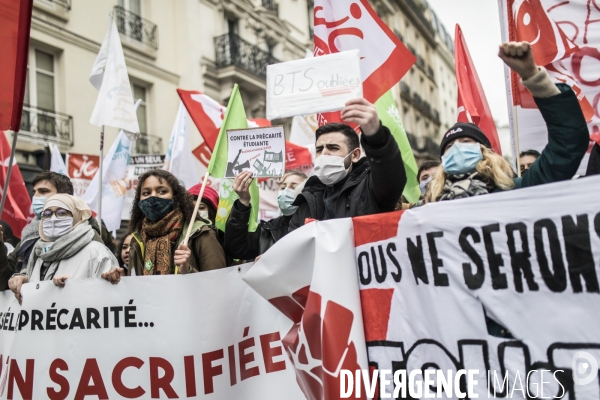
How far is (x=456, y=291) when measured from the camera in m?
1.86

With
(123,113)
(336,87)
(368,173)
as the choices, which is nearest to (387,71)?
(336,87)

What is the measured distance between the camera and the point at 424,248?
6.43 ft

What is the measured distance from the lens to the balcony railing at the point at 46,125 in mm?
10438

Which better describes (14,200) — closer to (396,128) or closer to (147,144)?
(396,128)

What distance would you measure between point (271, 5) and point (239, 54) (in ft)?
12.1

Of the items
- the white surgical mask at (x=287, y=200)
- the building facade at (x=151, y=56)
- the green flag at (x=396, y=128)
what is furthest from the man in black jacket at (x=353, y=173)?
the building facade at (x=151, y=56)

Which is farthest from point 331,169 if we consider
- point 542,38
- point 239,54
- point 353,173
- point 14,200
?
point 239,54

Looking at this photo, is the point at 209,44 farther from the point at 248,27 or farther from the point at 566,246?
the point at 566,246

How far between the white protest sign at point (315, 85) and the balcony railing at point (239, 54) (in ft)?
40.9

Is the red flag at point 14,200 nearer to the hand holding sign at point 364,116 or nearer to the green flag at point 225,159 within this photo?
the green flag at point 225,159

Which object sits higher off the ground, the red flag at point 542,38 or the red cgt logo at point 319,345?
the red flag at point 542,38

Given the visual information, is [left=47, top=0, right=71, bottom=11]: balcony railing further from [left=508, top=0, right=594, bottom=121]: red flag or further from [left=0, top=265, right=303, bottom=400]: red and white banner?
[left=508, top=0, right=594, bottom=121]: red flag

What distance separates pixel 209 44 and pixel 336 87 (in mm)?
13278

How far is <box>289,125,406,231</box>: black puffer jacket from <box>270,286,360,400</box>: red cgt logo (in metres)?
0.50
